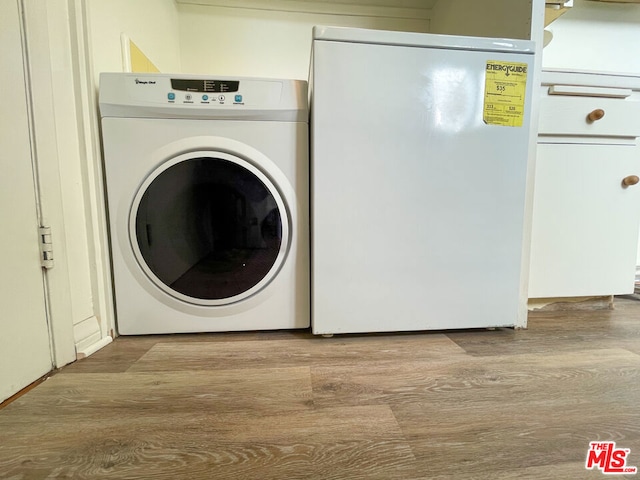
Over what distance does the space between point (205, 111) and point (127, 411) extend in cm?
A: 75

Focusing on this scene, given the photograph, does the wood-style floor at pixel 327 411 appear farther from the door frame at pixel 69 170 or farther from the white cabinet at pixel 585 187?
the white cabinet at pixel 585 187

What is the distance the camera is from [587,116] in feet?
3.29

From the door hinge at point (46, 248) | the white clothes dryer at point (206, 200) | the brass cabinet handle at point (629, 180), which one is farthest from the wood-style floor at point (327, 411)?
the brass cabinet handle at point (629, 180)

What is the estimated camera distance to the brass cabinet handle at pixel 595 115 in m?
0.99

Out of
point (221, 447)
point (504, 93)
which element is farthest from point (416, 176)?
point (221, 447)

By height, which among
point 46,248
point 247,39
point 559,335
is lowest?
point 559,335

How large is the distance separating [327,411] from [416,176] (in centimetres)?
65

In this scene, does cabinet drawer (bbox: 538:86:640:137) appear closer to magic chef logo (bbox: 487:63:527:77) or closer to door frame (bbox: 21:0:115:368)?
magic chef logo (bbox: 487:63:527:77)

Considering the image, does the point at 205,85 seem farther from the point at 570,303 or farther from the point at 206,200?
the point at 570,303

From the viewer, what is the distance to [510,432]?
489mm

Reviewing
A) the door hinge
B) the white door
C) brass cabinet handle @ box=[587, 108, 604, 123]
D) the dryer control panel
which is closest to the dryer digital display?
the dryer control panel

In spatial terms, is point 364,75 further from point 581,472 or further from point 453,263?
point 581,472

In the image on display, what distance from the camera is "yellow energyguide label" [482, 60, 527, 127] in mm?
828

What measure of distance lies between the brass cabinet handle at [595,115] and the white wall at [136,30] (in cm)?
159
